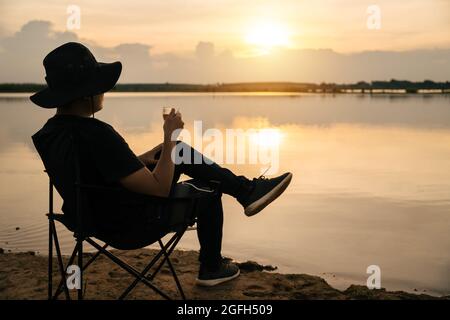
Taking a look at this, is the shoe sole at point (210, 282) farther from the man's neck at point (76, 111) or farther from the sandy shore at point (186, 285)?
the man's neck at point (76, 111)

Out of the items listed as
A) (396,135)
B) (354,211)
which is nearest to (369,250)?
(354,211)

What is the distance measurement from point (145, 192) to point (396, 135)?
16.1m

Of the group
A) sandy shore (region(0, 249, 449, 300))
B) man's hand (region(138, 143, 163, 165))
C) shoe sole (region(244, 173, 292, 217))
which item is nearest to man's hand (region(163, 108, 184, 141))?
man's hand (region(138, 143, 163, 165))

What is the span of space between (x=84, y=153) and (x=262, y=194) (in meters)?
1.29

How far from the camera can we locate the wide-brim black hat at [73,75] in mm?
3135

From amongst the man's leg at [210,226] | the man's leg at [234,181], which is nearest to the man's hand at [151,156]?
the man's leg at [234,181]

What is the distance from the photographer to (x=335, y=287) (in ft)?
14.8

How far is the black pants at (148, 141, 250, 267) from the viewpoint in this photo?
3.78m

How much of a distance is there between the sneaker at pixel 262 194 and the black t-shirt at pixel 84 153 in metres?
0.97

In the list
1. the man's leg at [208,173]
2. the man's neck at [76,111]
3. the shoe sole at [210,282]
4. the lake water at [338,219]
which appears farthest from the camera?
the lake water at [338,219]

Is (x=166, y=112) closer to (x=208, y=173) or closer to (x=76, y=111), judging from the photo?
(x=76, y=111)

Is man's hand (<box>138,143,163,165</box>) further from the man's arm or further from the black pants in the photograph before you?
the man's arm

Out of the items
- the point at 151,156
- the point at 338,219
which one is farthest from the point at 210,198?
the point at 338,219

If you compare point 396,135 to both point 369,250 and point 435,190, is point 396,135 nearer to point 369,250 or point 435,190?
point 435,190
